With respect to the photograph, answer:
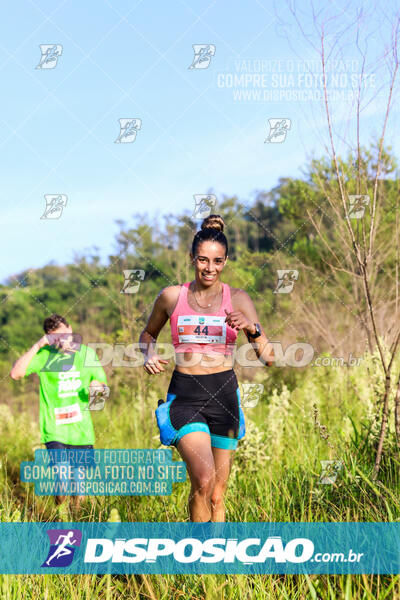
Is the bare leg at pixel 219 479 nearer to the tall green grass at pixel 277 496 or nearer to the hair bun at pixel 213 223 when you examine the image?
the tall green grass at pixel 277 496

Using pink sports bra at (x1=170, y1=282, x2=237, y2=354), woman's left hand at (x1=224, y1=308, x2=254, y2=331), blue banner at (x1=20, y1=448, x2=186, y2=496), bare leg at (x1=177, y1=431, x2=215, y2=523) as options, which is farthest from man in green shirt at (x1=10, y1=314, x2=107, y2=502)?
woman's left hand at (x1=224, y1=308, x2=254, y2=331)

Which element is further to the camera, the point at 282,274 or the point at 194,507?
the point at 282,274

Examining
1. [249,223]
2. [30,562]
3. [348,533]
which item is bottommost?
[30,562]

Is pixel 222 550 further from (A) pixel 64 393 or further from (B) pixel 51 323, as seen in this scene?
(B) pixel 51 323

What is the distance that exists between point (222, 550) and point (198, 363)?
107 cm

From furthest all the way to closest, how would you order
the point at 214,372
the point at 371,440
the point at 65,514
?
the point at 371,440
the point at 65,514
the point at 214,372

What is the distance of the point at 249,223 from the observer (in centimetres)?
1555

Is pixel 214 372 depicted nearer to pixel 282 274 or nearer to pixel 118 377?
pixel 282 274

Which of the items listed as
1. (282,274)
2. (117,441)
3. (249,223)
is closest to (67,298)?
(249,223)

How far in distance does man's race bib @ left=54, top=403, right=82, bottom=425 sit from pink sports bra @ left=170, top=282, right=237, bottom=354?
1.96 m

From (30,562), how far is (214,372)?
5.01 feet

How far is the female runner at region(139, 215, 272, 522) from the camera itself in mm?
3363

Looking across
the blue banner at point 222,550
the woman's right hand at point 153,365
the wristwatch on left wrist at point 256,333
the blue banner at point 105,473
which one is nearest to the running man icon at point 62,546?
the blue banner at point 222,550

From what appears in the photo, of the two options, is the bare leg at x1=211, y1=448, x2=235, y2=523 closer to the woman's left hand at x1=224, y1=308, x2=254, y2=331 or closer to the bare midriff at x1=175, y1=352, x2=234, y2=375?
the bare midriff at x1=175, y1=352, x2=234, y2=375
